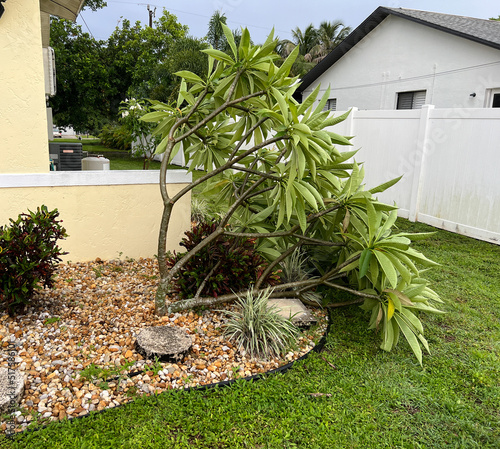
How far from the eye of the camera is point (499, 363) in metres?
3.19

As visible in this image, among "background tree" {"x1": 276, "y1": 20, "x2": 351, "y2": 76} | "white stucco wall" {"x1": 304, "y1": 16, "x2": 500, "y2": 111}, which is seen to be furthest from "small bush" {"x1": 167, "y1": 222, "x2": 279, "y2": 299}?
"background tree" {"x1": 276, "y1": 20, "x2": 351, "y2": 76}

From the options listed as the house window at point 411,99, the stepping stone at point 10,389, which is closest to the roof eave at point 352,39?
the house window at point 411,99

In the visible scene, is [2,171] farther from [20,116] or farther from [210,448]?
[210,448]

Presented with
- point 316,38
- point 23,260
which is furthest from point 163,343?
point 316,38

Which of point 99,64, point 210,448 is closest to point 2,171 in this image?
point 210,448

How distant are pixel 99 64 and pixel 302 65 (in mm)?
12809

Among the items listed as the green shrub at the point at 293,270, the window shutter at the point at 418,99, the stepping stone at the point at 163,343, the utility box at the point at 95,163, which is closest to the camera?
the stepping stone at the point at 163,343

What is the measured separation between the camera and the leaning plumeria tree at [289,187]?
9.92ft

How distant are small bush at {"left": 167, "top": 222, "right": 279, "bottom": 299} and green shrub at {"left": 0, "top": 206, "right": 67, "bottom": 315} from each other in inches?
42.0

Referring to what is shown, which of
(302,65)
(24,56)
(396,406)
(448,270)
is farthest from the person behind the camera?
(302,65)

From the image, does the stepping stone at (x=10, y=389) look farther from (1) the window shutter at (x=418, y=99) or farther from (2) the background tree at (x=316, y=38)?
(2) the background tree at (x=316, y=38)

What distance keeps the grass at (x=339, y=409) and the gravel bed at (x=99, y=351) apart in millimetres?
137

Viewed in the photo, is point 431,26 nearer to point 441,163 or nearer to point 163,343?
point 441,163

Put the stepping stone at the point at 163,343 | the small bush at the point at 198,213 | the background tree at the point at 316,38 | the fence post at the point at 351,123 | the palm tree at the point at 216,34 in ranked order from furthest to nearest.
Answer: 1. the background tree at the point at 316,38
2. the palm tree at the point at 216,34
3. the fence post at the point at 351,123
4. the small bush at the point at 198,213
5. the stepping stone at the point at 163,343
